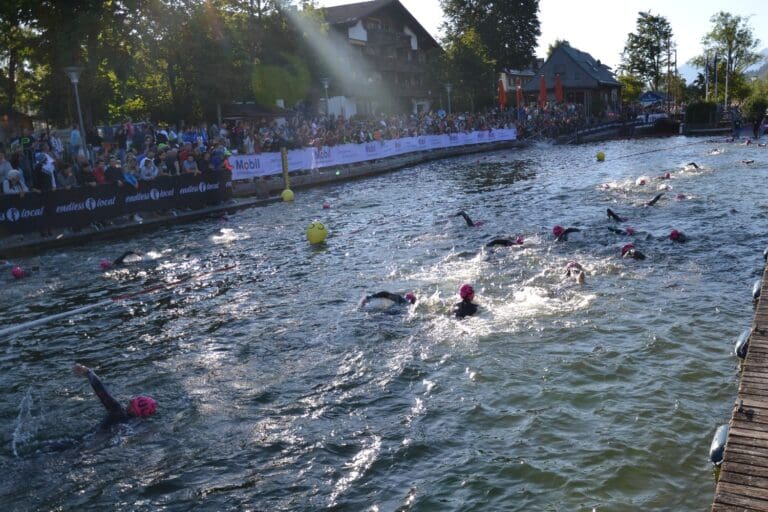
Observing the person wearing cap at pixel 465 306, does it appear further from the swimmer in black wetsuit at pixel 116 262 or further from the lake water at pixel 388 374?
the swimmer in black wetsuit at pixel 116 262

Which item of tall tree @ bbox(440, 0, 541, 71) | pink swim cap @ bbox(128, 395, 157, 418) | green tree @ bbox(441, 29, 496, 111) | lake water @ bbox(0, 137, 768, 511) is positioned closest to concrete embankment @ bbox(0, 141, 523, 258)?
lake water @ bbox(0, 137, 768, 511)

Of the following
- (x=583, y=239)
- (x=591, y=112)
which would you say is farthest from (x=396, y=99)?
(x=583, y=239)

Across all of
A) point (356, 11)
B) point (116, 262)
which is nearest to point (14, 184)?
point (116, 262)

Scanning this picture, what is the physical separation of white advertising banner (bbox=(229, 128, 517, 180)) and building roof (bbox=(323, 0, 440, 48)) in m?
16.0

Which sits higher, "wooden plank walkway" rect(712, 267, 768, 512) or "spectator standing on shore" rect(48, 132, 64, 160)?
"spectator standing on shore" rect(48, 132, 64, 160)

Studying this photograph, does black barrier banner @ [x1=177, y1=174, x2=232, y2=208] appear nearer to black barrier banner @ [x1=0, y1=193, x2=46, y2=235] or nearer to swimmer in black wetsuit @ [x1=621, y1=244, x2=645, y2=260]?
black barrier banner @ [x1=0, y1=193, x2=46, y2=235]

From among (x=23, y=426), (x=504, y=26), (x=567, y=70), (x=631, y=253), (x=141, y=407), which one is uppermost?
(x=504, y=26)

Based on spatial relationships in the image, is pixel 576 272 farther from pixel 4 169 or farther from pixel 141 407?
pixel 4 169

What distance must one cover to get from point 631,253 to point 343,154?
74.4ft

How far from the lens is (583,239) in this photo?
16.7 meters

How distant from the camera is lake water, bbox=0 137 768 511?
6496 mm

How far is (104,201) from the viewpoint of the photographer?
68.6ft

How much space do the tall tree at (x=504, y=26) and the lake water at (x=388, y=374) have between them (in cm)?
6488

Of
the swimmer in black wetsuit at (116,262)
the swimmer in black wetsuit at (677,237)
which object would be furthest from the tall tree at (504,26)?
the swimmer in black wetsuit at (116,262)
